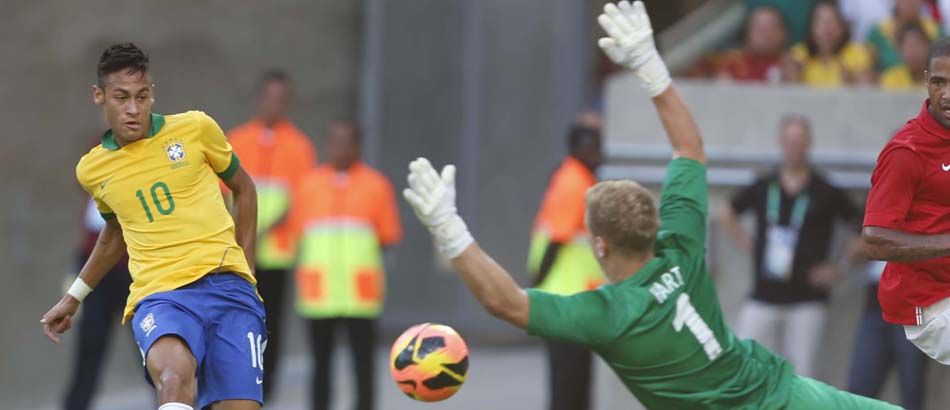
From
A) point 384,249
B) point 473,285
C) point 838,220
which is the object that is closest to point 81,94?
point 384,249

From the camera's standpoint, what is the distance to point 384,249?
11.6m

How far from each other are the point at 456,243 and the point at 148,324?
1491mm

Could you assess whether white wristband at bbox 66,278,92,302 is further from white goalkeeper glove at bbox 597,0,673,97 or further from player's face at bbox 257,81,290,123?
player's face at bbox 257,81,290,123

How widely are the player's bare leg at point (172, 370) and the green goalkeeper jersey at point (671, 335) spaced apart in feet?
4.78

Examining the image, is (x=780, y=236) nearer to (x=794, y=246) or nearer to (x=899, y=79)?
(x=794, y=246)

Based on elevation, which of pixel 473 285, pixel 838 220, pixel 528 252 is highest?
pixel 473 285

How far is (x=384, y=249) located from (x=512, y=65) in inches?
147

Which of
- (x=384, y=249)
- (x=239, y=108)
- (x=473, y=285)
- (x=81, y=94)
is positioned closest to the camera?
(x=473, y=285)

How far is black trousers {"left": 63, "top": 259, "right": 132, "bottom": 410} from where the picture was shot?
10750 millimetres

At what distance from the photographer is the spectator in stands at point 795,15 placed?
12.7 meters

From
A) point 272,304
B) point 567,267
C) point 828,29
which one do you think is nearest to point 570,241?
point 567,267

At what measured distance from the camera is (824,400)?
6.50 metres

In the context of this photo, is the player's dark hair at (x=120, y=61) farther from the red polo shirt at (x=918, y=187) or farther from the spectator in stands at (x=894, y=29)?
the spectator in stands at (x=894, y=29)

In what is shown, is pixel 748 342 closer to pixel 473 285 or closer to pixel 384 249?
pixel 473 285
